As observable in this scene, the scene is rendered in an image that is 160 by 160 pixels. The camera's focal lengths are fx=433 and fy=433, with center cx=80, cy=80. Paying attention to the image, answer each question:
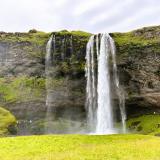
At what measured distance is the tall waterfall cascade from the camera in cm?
9512

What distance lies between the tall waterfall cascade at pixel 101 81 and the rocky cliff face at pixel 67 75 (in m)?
1.45

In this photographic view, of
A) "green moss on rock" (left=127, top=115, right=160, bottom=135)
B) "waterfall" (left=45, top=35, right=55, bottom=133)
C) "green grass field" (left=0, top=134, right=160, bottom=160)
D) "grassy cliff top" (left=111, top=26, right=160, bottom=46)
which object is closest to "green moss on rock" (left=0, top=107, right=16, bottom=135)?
"waterfall" (left=45, top=35, right=55, bottom=133)

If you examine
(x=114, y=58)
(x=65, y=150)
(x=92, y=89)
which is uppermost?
(x=114, y=58)

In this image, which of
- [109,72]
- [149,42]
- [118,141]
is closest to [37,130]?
[109,72]

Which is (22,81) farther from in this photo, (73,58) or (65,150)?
(65,150)

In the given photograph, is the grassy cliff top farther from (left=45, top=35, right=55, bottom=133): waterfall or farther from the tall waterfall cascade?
(left=45, top=35, right=55, bottom=133): waterfall

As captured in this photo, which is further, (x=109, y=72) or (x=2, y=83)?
(x=2, y=83)

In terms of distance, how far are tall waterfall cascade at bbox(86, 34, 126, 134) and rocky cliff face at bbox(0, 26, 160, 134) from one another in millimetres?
1454

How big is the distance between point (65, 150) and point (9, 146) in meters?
6.00

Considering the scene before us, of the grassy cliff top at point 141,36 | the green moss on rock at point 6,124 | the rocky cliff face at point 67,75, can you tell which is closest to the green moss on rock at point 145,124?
the rocky cliff face at point 67,75

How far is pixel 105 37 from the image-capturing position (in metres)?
97.0

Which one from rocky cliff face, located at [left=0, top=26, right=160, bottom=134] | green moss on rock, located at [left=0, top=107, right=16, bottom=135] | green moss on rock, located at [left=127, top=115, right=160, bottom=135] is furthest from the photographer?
rocky cliff face, located at [left=0, top=26, right=160, bottom=134]

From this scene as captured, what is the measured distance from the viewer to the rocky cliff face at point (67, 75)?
94.2 metres

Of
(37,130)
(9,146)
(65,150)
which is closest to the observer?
(65,150)
